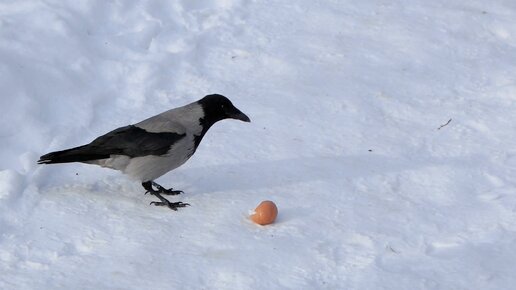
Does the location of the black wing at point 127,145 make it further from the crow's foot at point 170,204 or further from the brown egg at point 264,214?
the brown egg at point 264,214

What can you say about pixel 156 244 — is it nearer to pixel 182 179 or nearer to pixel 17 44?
pixel 182 179

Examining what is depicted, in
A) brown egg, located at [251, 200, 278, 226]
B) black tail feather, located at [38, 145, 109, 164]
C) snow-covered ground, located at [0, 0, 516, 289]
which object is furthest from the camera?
black tail feather, located at [38, 145, 109, 164]

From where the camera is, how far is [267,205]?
5785mm

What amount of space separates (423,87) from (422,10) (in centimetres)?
159

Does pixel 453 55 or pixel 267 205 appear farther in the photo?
pixel 453 55

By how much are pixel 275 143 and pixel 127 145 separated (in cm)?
133

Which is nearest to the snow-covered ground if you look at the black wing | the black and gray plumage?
the black and gray plumage

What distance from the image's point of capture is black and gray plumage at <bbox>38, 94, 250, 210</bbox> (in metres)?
6.06

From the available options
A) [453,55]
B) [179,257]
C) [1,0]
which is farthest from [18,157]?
[453,55]

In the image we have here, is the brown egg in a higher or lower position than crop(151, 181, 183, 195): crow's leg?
higher

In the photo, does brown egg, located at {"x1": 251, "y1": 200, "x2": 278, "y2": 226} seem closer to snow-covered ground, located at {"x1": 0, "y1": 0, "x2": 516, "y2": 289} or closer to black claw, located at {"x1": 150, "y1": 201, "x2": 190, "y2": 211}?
snow-covered ground, located at {"x1": 0, "y1": 0, "x2": 516, "y2": 289}

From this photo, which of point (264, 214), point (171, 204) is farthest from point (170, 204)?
point (264, 214)

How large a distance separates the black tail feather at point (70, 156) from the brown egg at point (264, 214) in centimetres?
117

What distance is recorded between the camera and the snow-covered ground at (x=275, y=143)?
17.5ft
